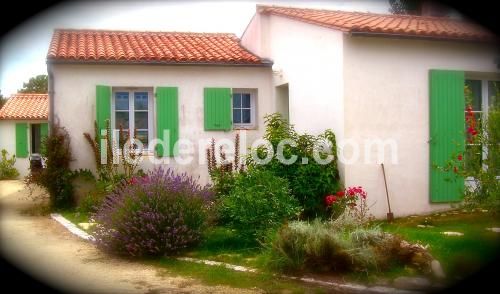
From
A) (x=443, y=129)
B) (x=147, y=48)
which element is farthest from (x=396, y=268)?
(x=147, y=48)

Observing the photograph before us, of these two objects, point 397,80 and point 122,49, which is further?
point 122,49

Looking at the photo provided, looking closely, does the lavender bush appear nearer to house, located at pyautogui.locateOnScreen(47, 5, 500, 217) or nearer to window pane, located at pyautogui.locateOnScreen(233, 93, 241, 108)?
house, located at pyautogui.locateOnScreen(47, 5, 500, 217)

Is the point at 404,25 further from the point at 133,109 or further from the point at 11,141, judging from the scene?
the point at 11,141

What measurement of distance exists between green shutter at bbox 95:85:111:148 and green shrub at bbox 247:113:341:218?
12.4ft

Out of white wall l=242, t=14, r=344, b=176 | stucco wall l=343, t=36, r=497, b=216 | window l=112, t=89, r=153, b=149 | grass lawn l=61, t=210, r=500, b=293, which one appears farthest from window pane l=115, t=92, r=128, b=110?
stucco wall l=343, t=36, r=497, b=216

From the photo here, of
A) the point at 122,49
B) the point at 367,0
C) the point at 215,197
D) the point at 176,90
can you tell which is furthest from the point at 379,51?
the point at 122,49

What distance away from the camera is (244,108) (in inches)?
463

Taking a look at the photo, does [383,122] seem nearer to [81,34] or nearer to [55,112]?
[55,112]

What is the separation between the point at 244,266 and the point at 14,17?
3753mm

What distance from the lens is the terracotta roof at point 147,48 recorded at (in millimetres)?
10672

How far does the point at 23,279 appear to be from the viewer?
5.51 m

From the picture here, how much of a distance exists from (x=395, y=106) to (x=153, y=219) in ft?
16.1

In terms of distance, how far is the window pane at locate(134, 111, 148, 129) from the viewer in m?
11.0

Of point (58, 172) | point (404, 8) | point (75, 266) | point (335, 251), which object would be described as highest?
point (404, 8)
